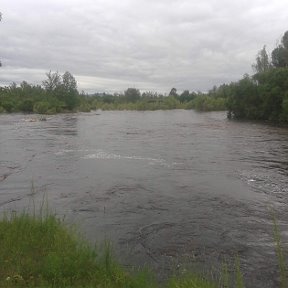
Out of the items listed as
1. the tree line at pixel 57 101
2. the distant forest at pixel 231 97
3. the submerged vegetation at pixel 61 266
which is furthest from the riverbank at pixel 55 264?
the tree line at pixel 57 101

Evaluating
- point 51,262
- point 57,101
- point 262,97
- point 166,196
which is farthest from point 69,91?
point 51,262

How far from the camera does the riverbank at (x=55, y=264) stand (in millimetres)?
6898

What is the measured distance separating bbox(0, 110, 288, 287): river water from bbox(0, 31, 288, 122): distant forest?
34.5 metres

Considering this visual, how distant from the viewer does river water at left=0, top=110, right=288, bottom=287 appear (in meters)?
9.95

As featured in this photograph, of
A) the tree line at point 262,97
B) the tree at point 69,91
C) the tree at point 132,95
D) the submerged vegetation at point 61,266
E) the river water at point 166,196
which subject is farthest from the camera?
the tree at point 132,95

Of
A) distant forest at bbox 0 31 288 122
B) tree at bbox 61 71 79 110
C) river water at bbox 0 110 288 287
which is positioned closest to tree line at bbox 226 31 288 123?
distant forest at bbox 0 31 288 122

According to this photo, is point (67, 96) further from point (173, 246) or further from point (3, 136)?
point (173, 246)

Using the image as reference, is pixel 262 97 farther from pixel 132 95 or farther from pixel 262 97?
pixel 132 95

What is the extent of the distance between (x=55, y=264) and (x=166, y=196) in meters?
8.46

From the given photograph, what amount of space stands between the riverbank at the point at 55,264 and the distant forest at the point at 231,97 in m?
49.5

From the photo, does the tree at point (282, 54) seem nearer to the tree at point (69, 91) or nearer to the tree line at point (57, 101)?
the tree line at point (57, 101)

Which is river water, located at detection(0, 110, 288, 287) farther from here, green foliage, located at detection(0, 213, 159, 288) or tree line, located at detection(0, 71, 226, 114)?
tree line, located at detection(0, 71, 226, 114)

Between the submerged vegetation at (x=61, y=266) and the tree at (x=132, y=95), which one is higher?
the tree at (x=132, y=95)

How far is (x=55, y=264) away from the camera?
287 inches
